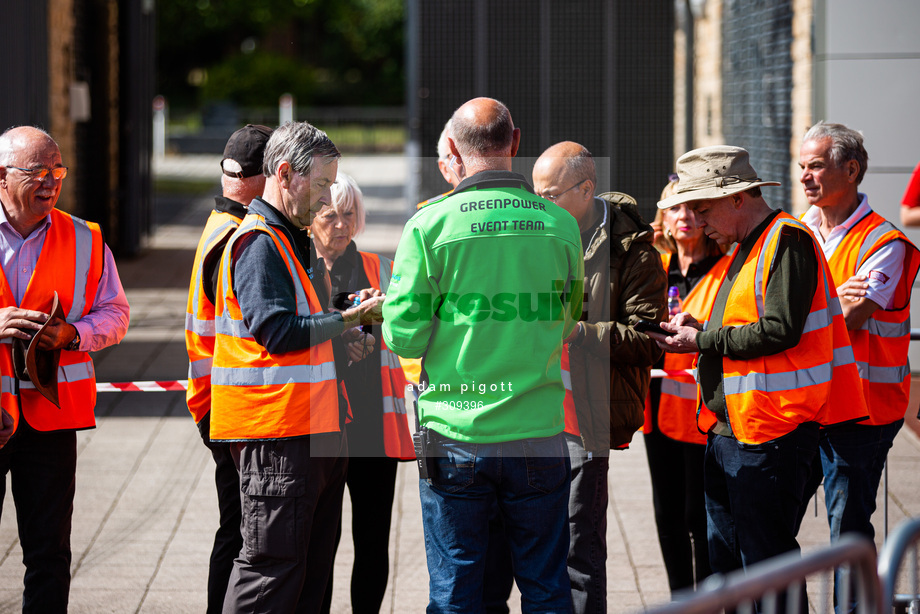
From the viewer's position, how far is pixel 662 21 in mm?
14008

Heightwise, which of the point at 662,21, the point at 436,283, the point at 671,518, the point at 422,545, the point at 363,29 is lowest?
the point at 422,545

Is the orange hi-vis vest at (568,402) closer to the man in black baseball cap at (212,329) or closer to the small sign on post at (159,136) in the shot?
the man in black baseball cap at (212,329)

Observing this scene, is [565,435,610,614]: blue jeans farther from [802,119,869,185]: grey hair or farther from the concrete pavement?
[802,119,869,185]: grey hair

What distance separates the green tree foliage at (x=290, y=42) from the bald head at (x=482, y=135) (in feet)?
131

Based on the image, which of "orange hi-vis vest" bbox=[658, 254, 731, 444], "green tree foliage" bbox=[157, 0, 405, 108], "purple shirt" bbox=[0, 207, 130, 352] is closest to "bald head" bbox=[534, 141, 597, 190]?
"orange hi-vis vest" bbox=[658, 254, 731, 444]

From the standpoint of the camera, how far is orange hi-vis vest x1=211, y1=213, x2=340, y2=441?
136 inches

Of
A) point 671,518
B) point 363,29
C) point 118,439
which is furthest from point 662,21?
point 363,29

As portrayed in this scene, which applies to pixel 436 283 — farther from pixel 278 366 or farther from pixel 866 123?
pixel 866 123

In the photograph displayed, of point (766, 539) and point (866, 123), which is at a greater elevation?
point (866, 123)

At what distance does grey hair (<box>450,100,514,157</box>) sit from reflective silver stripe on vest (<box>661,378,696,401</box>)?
5.53 ft

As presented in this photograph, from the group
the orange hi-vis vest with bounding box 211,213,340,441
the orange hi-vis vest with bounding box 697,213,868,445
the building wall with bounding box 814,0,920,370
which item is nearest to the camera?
the orange hi-vis vest with bounding box 211,213,340,441

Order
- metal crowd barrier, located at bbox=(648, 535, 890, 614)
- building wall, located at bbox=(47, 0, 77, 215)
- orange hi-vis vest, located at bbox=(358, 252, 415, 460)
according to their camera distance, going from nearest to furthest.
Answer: metal crowd barrier, located at bbox=(648, 535, 890, 614) < orange hi-vis vest, located at bbox=(358, 252, 415, 460) < building wall, located at bbox=(47, 0, 77, 215)

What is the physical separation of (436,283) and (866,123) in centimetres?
645

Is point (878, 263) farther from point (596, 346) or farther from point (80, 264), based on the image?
point (80, 264)
